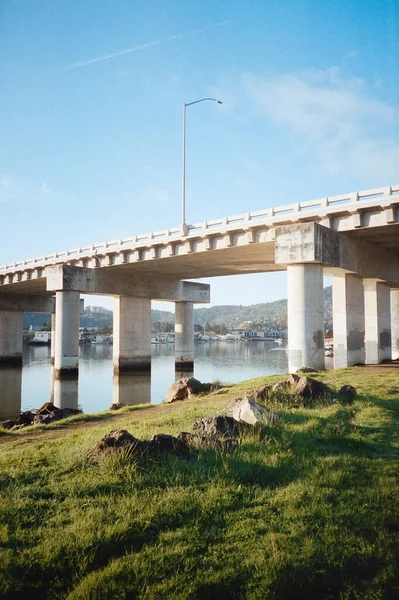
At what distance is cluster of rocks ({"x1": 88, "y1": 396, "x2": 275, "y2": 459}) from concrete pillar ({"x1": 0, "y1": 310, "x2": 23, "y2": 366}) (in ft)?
→ 183

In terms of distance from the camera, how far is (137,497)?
6.13 meters

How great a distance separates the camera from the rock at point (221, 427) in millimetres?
8578

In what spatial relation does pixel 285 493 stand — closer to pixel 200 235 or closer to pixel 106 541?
pixel 106 541

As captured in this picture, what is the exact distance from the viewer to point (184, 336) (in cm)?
5484

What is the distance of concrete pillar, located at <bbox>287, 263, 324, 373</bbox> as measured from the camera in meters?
24.3

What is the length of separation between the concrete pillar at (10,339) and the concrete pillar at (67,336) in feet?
72.3

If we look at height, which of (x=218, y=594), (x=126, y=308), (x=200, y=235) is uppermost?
(x=200, y=235)

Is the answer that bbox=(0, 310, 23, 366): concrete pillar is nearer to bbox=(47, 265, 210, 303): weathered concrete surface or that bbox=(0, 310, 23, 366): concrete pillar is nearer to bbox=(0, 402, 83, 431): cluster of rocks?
bbox=(47, 265, 210, 303): weathered concrete surface

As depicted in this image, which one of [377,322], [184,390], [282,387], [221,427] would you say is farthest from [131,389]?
[221,427]

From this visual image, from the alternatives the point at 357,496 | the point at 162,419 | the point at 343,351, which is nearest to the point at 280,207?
the point at 343,351

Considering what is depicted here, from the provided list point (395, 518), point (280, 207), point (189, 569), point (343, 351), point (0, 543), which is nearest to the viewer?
point (189, 569)

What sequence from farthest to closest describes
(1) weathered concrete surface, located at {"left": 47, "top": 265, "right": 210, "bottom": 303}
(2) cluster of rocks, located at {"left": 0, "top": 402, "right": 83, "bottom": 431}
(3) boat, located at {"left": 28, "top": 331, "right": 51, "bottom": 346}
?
(3) boat, located at {"left": 28, "top": 331, "right": 51, "bottom": 346}
(1) weathered concrete surface, located at {"left": 47, "top": 265, "right": 210, "bottom": 303}
(2) cluster of rocks, located at {"left": 0, "top": 402, "right": 83, "bottom": 431}

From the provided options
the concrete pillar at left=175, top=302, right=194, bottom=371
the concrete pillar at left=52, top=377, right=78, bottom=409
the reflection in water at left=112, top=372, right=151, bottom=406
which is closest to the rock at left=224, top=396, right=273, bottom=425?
the reflection in water at left=112, top=372, right=151, bottom=406

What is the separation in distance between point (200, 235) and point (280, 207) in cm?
701
